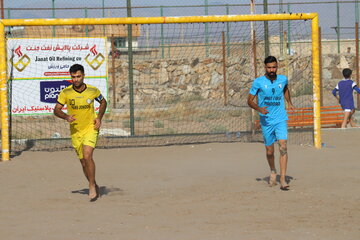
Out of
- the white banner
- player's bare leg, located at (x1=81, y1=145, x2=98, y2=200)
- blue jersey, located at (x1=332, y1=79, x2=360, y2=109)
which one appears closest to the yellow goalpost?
the white banner

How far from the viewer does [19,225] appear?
744 cm

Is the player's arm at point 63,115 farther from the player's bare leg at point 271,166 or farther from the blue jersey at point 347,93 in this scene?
the blue jersey at point 347,93

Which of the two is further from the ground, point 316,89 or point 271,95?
point 316,89

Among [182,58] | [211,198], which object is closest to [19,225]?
[211,198]

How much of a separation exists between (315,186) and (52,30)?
20.5m

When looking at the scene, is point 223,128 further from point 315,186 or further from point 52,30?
point 52,30

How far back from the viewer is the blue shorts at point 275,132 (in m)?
9.41

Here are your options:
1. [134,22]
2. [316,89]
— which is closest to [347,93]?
[316,89]

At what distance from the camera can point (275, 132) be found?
373 inches

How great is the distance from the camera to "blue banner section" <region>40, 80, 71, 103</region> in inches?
567

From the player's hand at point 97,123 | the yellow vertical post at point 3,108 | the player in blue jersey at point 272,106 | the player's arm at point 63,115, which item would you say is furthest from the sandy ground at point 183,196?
the player's arm at point 63,115

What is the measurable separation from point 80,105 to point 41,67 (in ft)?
19.0

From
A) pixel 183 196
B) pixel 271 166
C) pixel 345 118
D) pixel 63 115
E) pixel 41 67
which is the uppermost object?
pixel 41 67

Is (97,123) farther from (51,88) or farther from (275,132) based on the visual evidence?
(51,88)
